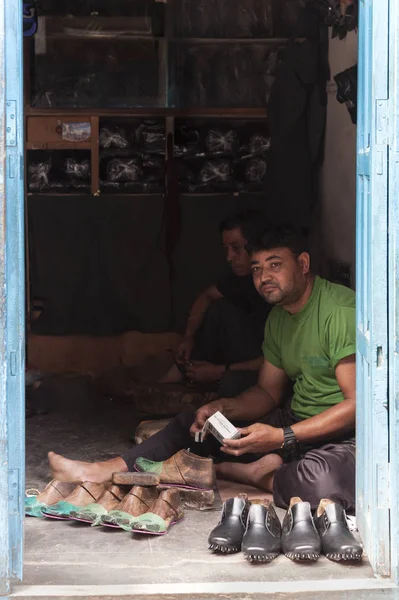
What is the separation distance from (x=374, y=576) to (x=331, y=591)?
0.66 ft

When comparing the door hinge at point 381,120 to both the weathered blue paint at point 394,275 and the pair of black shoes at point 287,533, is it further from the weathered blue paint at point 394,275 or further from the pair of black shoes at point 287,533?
the pair of black shoes at point 287,533

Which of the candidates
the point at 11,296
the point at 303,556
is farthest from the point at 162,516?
the point at 11,296

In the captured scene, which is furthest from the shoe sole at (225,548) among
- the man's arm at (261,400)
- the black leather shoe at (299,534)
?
the man's arm at (261,400)

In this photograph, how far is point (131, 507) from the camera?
432 centimetres

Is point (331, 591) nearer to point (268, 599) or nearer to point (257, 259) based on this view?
point (268, 599)

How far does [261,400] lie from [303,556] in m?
1.44

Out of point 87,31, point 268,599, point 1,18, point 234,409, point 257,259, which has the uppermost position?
point 87,31

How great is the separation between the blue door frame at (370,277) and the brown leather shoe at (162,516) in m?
0.69

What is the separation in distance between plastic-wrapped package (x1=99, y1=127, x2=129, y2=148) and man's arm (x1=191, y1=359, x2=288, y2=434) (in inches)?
122

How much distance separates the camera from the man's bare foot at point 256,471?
187 inches

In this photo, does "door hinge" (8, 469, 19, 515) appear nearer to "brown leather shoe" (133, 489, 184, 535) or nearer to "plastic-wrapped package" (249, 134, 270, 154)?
"brown leather shoe" (133, 489, 184, 535)

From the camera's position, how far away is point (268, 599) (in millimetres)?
Answer: 3541

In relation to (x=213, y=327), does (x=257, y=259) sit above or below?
above

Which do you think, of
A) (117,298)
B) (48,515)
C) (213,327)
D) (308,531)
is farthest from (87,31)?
(308,531)
